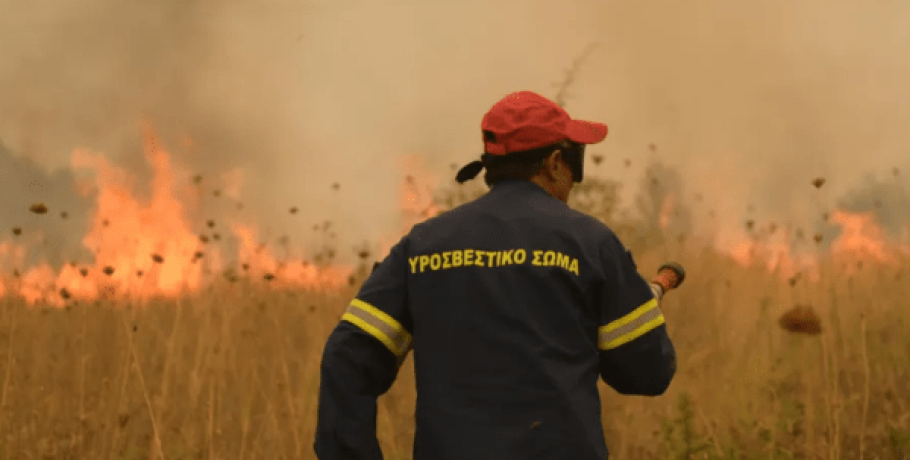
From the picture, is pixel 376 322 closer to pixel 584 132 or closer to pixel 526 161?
pixel 526 161

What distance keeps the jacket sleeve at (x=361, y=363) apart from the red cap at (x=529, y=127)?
404 mm

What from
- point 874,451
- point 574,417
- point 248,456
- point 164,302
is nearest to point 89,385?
point 164,302

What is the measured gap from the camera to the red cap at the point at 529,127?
2.14 meters

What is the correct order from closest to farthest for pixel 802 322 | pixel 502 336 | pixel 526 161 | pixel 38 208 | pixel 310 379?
pixel 502 336
pixel 526 161
pixel 802 322
pixel 38 208
pixel 310 379

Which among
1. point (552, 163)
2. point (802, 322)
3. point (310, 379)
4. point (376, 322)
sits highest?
point (552, 163)

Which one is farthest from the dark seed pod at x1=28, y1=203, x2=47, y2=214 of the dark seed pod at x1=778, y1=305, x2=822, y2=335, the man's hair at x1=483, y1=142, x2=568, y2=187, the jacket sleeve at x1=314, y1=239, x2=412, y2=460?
the dark seed pod at x1=778, y1=305, x2=822, y2=335

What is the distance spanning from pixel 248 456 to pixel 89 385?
53.3 inches

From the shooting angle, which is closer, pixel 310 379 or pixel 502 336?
pixel 502 336

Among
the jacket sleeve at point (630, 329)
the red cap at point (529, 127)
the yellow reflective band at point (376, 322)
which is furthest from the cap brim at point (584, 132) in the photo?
the yellow reflective band at point (376, 322)

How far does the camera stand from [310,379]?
4172 mm

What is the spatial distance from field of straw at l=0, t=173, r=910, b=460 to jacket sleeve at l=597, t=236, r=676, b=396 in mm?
1481

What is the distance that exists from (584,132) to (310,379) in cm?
252

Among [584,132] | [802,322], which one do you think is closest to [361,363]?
[584,132]

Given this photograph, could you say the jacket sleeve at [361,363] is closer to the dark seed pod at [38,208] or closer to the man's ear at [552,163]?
the man's ear at [552,163]
